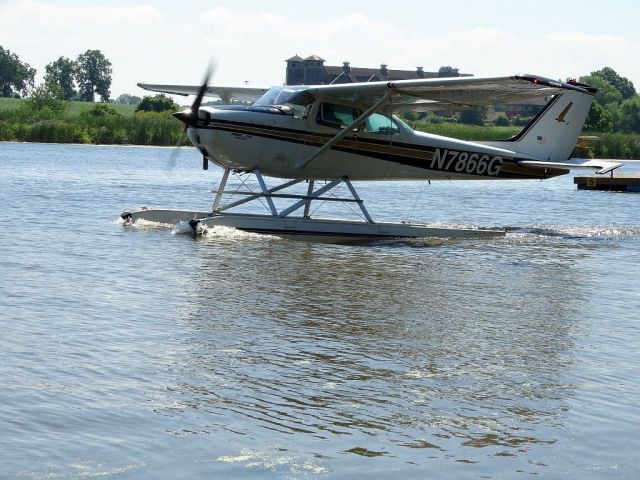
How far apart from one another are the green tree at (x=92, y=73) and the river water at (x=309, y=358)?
130357 millimetres

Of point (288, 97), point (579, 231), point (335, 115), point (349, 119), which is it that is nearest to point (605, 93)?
point (579, 231)

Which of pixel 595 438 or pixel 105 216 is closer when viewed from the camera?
pixel 595 438

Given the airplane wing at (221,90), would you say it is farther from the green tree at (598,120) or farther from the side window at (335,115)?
the green tree at (598,120)

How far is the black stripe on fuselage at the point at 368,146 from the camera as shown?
14.3m

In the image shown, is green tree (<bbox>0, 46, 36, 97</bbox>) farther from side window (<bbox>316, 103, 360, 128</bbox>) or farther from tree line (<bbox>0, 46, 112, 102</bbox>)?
side window (<bbox>316, 103, 360, 128</bbox>)

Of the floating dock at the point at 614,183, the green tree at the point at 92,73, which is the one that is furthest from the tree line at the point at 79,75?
the floating dock at the point at 614,183

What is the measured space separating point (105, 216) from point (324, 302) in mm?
8369

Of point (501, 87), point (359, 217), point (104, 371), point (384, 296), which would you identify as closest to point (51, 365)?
point (104, 371)

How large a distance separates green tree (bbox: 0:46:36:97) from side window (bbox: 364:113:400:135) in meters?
120

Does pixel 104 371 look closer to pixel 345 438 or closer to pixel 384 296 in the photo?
pixel 345 438

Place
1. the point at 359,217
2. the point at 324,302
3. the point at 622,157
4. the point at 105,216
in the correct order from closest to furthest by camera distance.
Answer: the point at 324,302, the point at 105,216, the point at 359,217, the point at 622,157

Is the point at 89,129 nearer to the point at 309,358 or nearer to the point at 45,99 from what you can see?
the point at 45,99

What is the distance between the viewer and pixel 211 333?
7605 millimetres

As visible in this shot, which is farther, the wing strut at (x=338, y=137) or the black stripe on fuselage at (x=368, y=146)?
the wing strut at (x=338, y=137)
